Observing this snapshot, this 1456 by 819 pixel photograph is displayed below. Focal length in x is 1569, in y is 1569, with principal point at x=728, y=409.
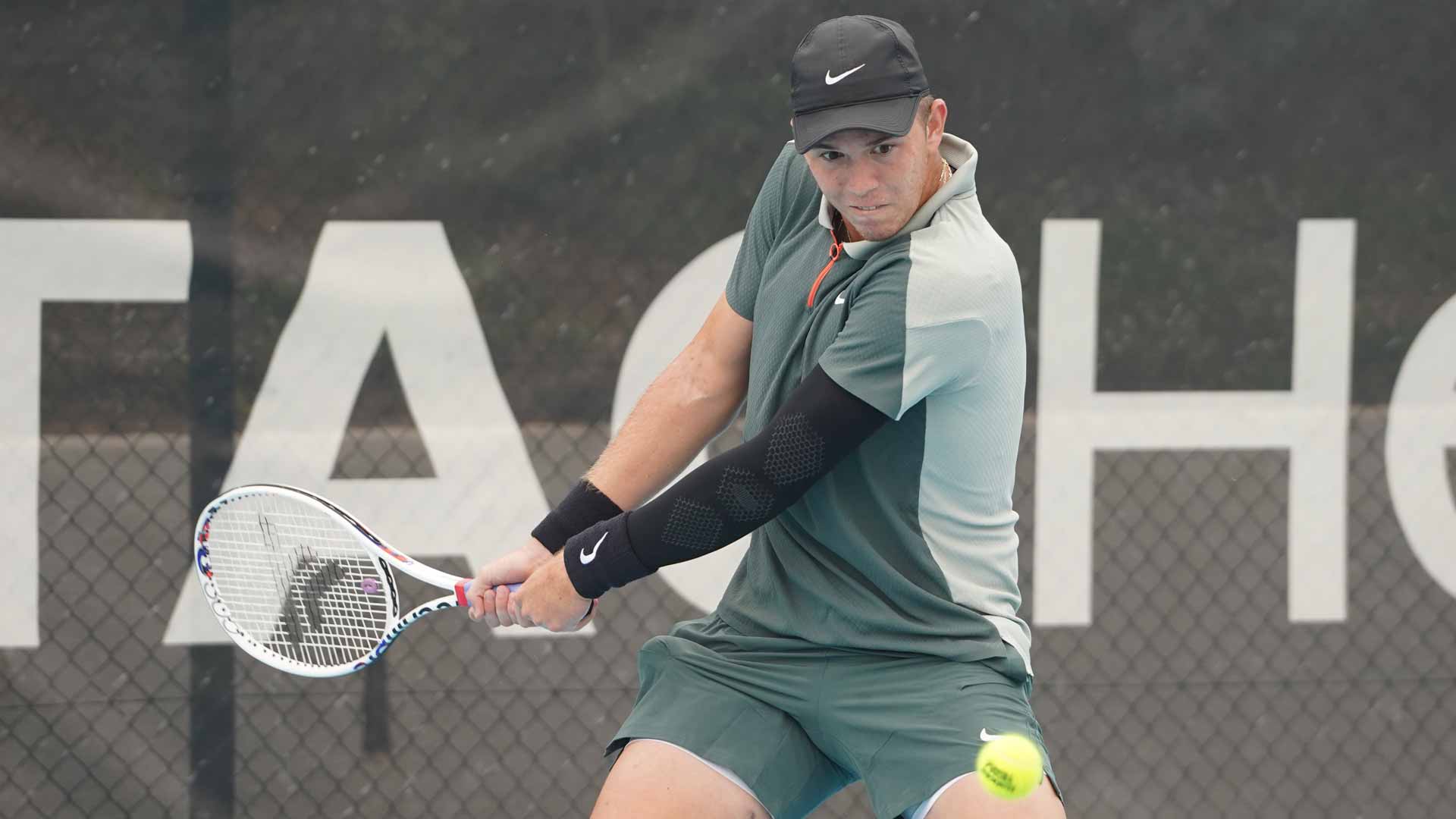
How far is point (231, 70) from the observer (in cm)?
326

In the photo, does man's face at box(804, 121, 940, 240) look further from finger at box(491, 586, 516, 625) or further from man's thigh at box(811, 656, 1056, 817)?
finger at box(491, 586, 516, 625)

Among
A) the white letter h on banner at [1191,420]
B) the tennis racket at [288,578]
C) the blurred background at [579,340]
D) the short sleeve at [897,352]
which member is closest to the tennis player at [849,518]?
the short sleeve at [897,352]

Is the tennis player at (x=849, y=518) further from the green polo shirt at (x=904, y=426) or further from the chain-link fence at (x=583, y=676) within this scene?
the chain-link fence at (x=583, y=676)

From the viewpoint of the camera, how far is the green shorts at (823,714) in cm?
190

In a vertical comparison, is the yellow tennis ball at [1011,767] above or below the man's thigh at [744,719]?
above

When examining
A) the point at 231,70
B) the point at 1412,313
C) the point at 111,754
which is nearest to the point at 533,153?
the point at 231,70

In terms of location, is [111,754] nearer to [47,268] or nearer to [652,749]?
[47,268]

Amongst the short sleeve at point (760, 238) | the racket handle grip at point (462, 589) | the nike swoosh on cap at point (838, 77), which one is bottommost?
the racket handle grip at point (462, 589)

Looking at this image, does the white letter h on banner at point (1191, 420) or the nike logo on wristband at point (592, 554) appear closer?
the nike logo on wristband at point (592, 554)

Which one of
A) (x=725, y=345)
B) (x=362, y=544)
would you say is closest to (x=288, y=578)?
(x=362, y=544)

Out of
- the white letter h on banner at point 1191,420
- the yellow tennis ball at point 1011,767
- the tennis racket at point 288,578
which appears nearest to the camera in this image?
the yellow tennis ball at point 1011,767

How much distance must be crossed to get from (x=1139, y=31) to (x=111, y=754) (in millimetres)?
2695

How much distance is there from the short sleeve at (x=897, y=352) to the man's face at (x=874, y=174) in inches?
2.7

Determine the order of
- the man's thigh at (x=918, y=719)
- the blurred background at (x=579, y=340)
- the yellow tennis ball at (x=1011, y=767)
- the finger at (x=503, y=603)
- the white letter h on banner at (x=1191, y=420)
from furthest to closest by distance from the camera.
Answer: the white letter h on banner at (x=1191, y=420)
the blurred background at (x=579, y=340)
the finger at (x=503, y=603)
the man's thigh at (x=918, y=719)
the yellow tennis ball at (x=1011, y=767)
